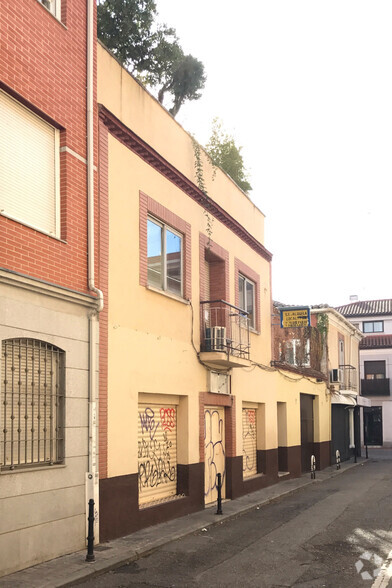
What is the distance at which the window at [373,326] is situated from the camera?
51.8 meters

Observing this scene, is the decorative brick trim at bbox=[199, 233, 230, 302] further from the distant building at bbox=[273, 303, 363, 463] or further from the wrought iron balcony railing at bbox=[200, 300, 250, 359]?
the distant building at bbox=[273, 303, 363, 463]

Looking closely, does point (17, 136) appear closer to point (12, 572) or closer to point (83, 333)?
point (83, 333)

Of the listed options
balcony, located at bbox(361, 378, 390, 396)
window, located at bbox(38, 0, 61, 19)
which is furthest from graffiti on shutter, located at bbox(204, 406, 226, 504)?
balcony, located at bbox(361, 378, 390, 396)

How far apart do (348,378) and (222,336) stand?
21.5 m

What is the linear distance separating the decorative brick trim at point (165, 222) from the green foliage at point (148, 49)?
33.6ft

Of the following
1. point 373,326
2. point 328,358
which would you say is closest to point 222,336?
point 328,358

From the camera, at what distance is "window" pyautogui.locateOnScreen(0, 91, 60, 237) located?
9.46 meters

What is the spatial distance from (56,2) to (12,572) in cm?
885

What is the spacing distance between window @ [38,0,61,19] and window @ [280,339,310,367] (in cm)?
2097

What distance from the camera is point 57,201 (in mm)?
10547

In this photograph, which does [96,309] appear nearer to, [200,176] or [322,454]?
[200,176]

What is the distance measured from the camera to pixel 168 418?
46.4ft

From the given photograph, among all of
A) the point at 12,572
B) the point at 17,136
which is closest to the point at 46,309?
the point at 17,136

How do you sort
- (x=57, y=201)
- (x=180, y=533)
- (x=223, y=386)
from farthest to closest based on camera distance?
(x=223, y=386) < (x=180, y=533) < (x=57, y=201)
